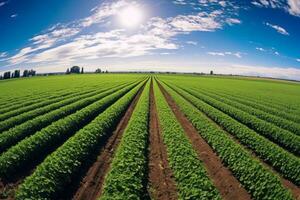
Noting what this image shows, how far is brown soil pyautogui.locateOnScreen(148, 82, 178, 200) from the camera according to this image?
8720 mm

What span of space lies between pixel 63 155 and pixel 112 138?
14.6 ft

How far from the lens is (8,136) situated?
1377 centimetres

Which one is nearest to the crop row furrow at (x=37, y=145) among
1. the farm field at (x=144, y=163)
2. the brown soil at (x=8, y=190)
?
the farm field at (x=144, y=163)

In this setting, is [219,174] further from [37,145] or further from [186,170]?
[37,145]

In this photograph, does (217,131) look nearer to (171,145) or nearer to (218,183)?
(171,145)

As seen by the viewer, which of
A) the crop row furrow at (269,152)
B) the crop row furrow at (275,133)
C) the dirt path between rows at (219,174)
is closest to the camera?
the dirt path between rows at (219,174)

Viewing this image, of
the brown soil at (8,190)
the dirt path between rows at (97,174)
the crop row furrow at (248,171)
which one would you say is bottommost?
the brown soil at (8,190)

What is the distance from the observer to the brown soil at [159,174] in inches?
343

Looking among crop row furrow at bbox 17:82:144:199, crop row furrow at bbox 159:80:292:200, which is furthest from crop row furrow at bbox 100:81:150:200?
crop row furrow at bbox 159:80:292:200

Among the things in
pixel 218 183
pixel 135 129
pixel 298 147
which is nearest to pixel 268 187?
pixel 218 183

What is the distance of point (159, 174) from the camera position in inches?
400

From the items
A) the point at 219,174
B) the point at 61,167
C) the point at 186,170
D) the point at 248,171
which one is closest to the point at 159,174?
the point at 186,170

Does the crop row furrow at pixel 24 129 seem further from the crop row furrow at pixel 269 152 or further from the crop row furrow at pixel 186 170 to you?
the crop row furrow at pixel 269 152

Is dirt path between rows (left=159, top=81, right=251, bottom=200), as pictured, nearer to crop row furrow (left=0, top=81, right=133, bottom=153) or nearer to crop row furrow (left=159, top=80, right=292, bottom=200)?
crop row furrow (left=159, top=80, right=292, bottom=200)
